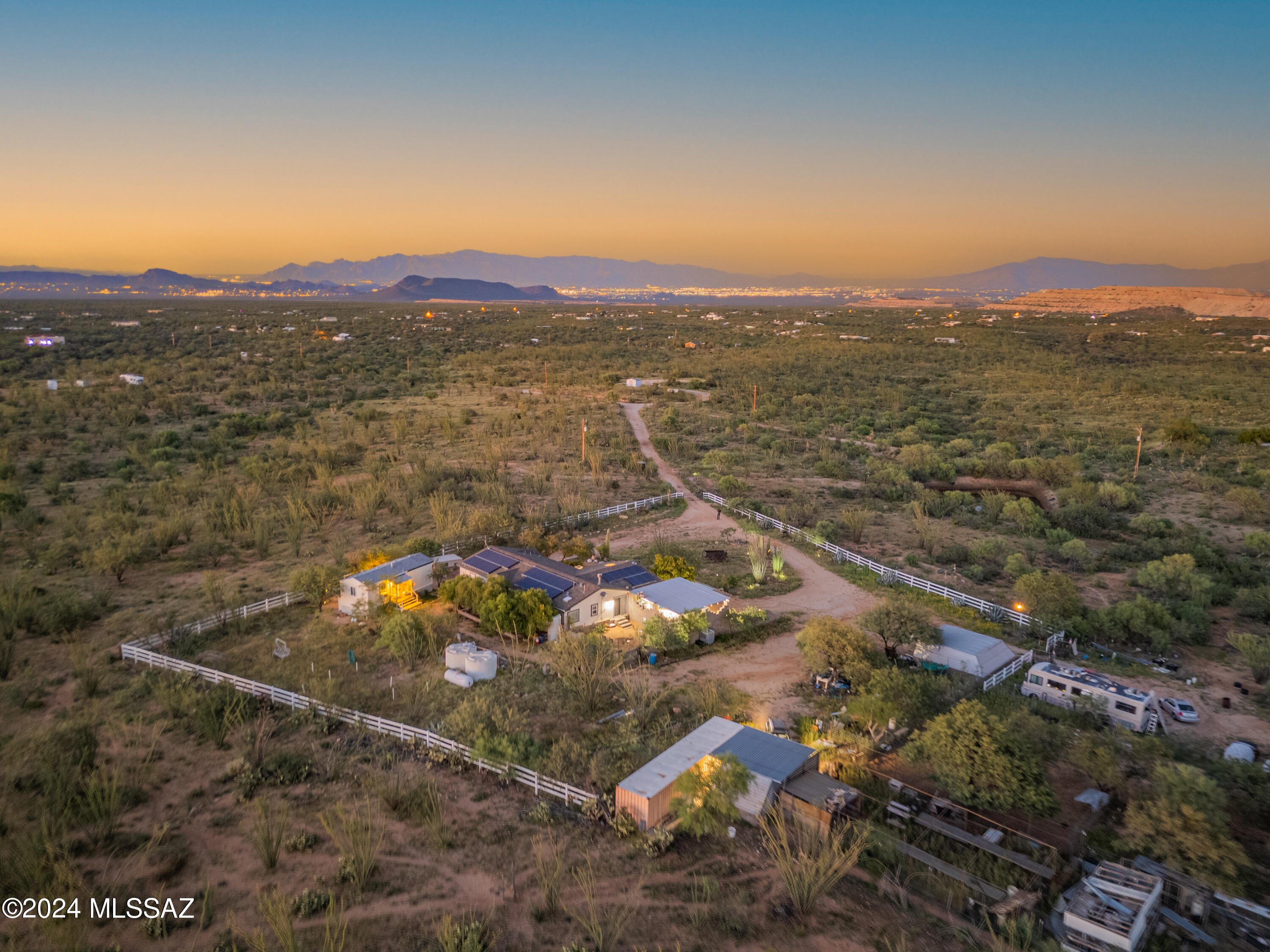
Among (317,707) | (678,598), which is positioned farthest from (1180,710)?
(317,707)

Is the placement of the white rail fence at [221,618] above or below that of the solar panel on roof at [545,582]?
below

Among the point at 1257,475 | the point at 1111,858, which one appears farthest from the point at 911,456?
the point at 1111,858

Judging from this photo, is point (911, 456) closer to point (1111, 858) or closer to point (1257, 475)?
point (1257, 475)

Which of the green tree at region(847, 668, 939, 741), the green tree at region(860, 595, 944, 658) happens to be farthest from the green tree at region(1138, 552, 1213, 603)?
the green tree at region(847, 668, 939, 741)

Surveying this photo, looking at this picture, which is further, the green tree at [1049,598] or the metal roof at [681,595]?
the green tree at [1049,598]

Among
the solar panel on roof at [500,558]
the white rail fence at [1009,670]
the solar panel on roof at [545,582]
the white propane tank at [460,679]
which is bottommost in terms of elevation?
the white rail fence at [1009,670]

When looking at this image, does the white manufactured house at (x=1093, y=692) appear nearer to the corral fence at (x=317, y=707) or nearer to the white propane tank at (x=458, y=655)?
the corral fence at (x=317, y=707)

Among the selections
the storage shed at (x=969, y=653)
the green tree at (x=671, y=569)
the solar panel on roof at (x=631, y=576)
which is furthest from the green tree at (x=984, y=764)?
the green tree at (x=671, y=569)

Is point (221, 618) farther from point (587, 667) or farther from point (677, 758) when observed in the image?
point (677, 758)
